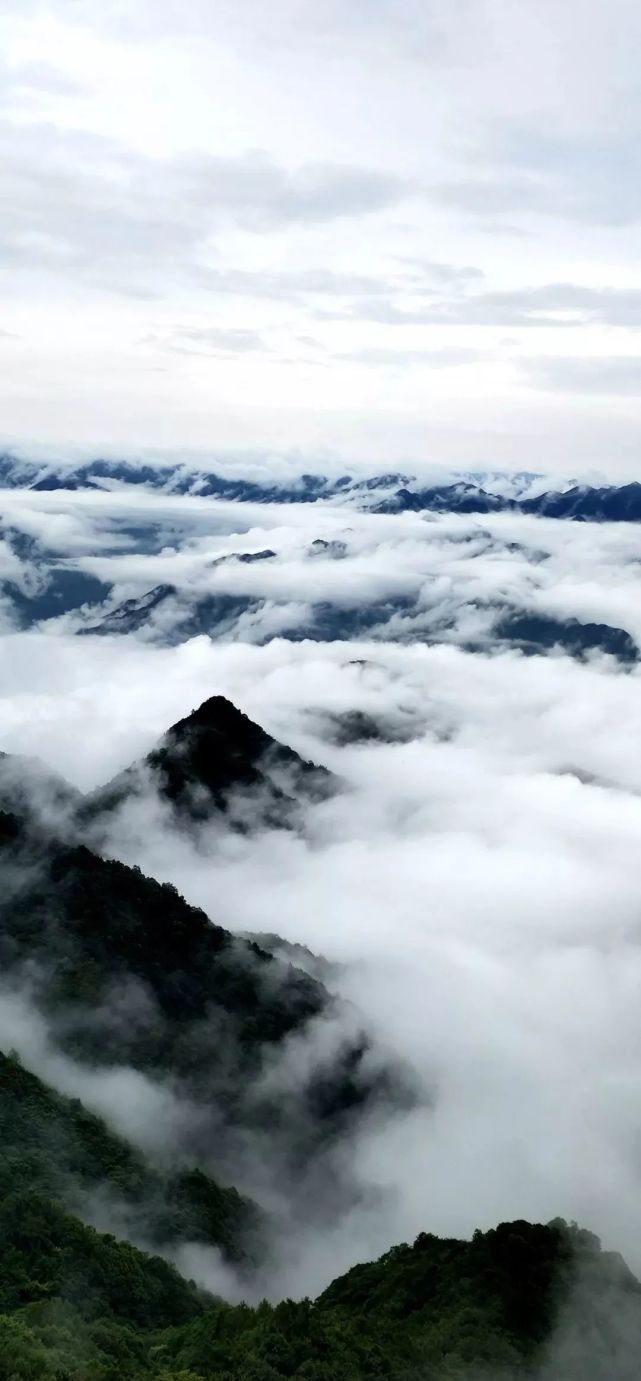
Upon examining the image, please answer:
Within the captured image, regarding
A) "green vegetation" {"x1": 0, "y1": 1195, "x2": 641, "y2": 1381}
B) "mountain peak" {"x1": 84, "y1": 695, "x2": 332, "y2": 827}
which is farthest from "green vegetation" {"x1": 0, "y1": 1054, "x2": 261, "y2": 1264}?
"mountain peak" {"x1": 84, "y1": 695, "x2": 332, "y2": 827}

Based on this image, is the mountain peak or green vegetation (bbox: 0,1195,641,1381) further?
the mountain peak

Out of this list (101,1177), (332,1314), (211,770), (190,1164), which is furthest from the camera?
(211,770)

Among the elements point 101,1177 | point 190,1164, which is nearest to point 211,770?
point 190,1164

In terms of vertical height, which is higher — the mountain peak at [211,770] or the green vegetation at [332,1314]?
the mountain peak at [211,770]

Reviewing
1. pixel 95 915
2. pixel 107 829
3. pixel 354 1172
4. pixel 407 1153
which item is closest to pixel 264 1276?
pixel 354 1172

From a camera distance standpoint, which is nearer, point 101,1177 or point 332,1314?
point 332,1314

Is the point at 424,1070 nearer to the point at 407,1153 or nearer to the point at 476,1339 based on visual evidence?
the point at 407,1153

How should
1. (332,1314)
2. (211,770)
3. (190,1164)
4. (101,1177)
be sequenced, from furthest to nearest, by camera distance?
(211,770), (190,1164), (101,1177), (332,1314)

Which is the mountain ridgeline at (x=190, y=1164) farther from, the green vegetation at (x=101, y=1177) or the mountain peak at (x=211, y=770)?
Answer: the mountain peak at (x=211, y=770)

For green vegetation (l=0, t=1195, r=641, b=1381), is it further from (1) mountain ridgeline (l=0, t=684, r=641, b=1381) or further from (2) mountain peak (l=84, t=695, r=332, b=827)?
(2) mountain peak (l=84, t=695, r=332, b=827)

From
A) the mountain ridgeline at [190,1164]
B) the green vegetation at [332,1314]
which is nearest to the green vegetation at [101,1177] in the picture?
the mountain ridgeline at [190,1164]

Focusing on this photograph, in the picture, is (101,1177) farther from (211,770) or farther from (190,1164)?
(211,770)
